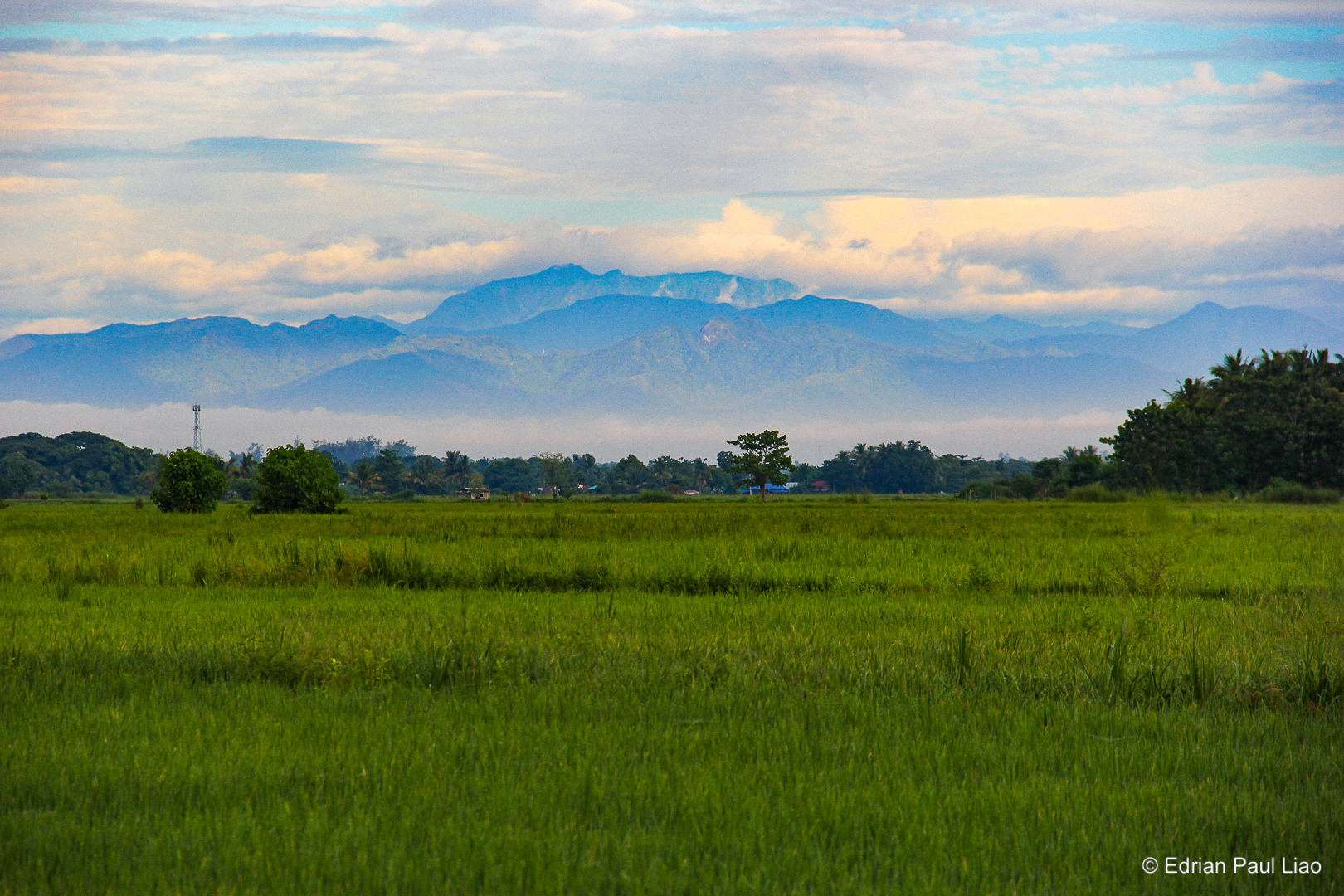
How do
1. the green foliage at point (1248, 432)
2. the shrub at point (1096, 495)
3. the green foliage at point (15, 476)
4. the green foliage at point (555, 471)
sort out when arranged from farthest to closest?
1. the green foliage at point (555, 471)
2. the green foliage at point (15, 476)
3. the shrub at point (1096, 495)
4. the green foliage at point (1248, 432)

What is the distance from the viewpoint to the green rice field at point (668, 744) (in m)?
3.81

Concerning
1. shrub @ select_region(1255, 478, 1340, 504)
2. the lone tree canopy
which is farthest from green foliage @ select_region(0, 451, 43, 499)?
shrub @ select_region(1255, 478, 1340, 504)

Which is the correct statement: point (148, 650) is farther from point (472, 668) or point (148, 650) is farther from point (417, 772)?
point (417, 772)

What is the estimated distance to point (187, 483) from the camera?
40969 millimetres

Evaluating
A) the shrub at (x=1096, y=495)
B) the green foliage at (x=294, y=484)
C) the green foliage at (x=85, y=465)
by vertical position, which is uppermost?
the green foliage at (x=85, y=465)

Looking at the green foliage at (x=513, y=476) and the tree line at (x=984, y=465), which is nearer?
the tree line at (x=984, y=465)

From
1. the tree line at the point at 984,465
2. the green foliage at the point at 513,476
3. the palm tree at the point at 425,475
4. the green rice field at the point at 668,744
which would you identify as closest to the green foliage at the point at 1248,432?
the tree line at the point at 984,465

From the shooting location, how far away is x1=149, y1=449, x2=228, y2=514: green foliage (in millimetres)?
40656

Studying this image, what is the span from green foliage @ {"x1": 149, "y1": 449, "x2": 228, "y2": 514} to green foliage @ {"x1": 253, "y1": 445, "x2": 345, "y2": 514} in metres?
1.87

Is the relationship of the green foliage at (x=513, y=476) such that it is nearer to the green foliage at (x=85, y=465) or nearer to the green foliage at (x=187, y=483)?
the green foliage at (x=85, y=465)

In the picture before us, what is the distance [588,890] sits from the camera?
11.6ft

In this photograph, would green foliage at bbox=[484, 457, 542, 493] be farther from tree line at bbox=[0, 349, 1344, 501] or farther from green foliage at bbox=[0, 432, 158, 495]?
green foliage at bbox=[0, 432, 158, 495]

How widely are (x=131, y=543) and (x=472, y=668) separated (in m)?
15.3

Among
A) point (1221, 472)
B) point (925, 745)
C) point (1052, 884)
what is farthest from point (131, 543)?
point (1221, 472)
